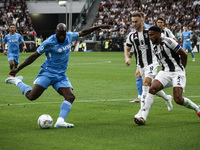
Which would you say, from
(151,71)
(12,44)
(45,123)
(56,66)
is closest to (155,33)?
(151,71)

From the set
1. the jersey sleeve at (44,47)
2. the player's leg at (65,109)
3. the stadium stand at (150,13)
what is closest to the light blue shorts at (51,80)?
the player's leg at (65,109)

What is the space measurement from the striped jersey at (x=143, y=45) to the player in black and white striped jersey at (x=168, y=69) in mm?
1499

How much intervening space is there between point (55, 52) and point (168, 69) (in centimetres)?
230

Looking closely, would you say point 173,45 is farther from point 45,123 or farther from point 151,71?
point 45,123

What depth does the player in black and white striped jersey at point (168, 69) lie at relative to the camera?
823 cm

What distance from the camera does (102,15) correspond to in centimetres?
5884

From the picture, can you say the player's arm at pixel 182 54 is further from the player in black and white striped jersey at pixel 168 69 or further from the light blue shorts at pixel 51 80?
the light blue shorts at pixel 51 80

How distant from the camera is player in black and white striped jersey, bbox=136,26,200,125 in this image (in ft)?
27.0

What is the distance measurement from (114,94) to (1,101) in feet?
12.2

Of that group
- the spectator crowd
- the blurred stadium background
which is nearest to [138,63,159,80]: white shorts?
the blurred stadium background

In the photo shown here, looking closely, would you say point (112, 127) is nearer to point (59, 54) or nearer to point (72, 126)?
point (72, 126)

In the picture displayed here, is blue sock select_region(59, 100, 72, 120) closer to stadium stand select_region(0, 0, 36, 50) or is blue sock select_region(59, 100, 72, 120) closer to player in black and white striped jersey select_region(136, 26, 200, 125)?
player in black and white striped jersey select_region(136, 26, 200, 125)

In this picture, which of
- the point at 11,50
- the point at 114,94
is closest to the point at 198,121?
the point at 114,94

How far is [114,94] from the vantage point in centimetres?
1371
